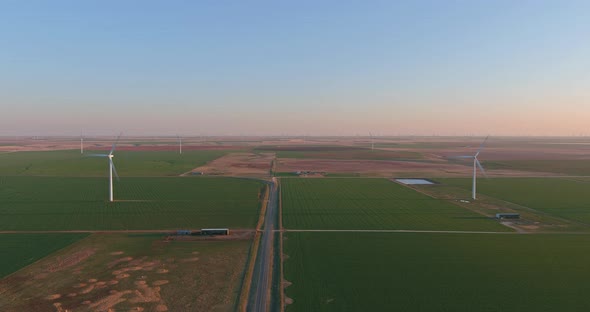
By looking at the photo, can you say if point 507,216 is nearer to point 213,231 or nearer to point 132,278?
point 213,231

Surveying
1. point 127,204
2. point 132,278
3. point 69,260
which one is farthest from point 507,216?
point 127,204

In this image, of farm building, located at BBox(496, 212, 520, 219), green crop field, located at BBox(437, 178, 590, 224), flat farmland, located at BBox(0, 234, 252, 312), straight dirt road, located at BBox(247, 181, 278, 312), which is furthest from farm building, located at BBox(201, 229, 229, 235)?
green crop field, located at BBox(437, 178, 590, 224)

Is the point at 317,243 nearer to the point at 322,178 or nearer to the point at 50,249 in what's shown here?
the point at 50,249

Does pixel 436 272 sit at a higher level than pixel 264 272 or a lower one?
higher

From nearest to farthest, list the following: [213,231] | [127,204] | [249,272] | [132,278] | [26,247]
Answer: [132,278] < [249,272] < [26,247] < [213,231] < [127,204]

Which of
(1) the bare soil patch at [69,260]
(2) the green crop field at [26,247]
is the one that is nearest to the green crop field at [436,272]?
(1) the bare soil patch at [69,260]

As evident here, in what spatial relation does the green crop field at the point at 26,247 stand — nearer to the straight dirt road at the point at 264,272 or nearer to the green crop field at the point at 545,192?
the straight dirt road at the point at 264,272

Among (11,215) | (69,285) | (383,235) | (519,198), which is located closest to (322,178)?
(519,198)
